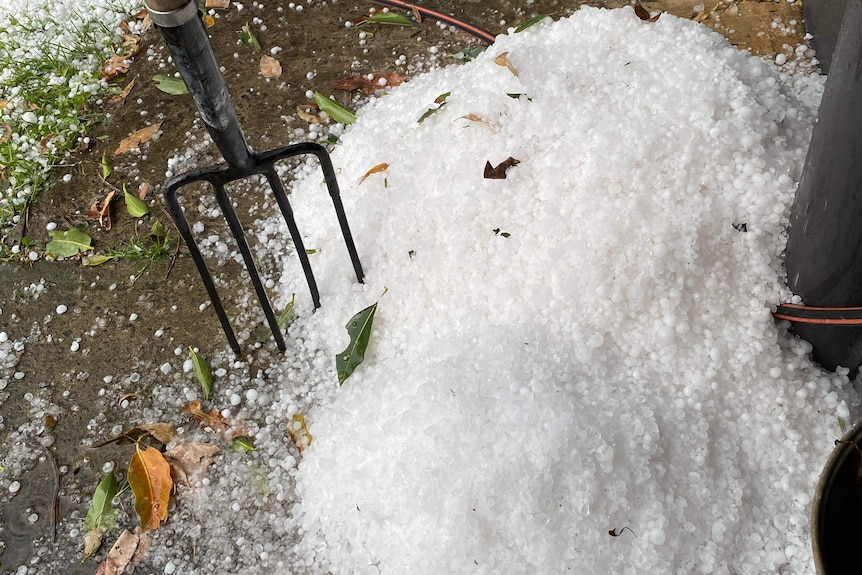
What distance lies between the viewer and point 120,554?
180 centimetres

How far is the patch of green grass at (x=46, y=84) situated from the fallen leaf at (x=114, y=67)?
0.10 feet

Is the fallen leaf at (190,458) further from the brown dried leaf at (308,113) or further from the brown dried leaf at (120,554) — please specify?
the brown dried leaf at (308,113)

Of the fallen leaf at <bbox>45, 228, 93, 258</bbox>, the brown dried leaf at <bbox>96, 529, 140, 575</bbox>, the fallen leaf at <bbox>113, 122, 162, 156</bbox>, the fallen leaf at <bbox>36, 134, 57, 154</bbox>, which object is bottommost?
the brown dried leaf at <bbox>96, 529, 140, 575</bbox>

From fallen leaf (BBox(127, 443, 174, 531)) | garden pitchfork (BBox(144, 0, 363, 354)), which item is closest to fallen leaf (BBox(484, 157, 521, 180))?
garden pitchfork (BBox(144, 0, 363, 354))

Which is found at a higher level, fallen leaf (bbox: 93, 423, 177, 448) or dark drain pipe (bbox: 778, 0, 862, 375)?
dark drain pipe (bbox: 778, 0, 862, 375)

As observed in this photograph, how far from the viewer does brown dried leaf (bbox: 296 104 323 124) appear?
2.63 m

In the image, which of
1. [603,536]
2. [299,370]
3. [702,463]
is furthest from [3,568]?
[702,463]

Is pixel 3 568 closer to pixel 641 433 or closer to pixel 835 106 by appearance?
pixel 641 433

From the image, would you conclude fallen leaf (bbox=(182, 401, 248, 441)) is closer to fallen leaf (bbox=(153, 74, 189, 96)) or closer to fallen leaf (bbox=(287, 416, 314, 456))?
fallen leaf (bbox=(287, 416, 314, 456))

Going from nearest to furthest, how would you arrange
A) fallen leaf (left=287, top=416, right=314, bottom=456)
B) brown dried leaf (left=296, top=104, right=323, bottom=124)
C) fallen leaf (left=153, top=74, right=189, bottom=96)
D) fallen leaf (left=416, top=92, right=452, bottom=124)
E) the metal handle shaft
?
the metal handle shaft → fallen leaf (left=287, top=416, right=314, bottom=456) → fallen leaf (left=416, top=92, right=452, bottom=124) → brown dried leaf (left=296, top=104, right=323, bottom=124) → fallen leaf (left=153, top=74, right=189, bottom=96)

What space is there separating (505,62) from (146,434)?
4.86 ft

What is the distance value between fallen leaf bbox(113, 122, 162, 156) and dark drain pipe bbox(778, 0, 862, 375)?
222cm

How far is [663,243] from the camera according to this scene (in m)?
1.67

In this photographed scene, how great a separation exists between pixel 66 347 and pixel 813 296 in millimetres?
2117
